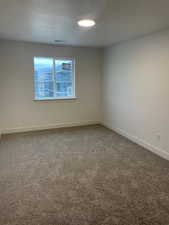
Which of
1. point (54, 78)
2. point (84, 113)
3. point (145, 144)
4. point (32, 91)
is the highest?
point (54, 78)

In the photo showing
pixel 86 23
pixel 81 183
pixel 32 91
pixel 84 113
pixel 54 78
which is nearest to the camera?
pixel 81 183

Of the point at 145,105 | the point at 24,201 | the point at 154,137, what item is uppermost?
the point at 145,105

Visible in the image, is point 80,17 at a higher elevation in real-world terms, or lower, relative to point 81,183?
higher

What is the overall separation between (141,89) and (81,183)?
2.40 metres

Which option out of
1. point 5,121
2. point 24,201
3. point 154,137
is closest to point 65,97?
point 5,121

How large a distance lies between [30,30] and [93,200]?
3.07 m

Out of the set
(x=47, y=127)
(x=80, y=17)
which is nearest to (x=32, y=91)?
(x=47, y=127)

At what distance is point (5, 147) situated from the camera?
3.99m

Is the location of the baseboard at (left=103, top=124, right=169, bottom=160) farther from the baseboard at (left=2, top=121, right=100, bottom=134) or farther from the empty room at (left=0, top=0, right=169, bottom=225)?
the baseboard at (left=2, top=121, right=100, bottom=134)

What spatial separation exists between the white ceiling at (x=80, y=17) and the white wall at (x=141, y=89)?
1.42ft

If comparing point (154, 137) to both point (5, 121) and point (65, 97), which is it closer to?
point (65, 97)

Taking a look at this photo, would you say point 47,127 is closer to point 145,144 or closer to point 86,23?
point 145,144

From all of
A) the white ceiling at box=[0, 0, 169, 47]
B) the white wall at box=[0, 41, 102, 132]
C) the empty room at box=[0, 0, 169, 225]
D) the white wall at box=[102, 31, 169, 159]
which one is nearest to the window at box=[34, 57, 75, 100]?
the empty room at box=[0, 0, 169, 225]

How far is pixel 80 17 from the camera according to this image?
2.68 m
